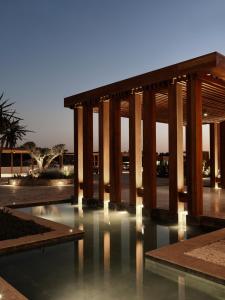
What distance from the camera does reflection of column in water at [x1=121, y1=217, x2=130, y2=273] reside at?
4.85 metres

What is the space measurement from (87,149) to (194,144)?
14.3ft

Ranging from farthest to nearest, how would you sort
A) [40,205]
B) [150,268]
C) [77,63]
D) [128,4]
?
1. [77,63]
2. [128,4]
3. [40,205]
4. [150,268]

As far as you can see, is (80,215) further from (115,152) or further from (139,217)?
(115,152)

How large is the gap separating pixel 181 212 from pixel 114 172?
8.73ft

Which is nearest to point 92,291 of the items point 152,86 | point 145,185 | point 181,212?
point 181,212

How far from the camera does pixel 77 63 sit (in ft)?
69.4

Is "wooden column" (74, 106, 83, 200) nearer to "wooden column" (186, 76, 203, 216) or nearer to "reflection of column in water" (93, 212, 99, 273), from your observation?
"reflection of column in water" (93, 212, 99, 273)

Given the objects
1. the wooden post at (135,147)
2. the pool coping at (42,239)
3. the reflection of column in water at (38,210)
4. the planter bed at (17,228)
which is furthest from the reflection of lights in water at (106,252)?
the reflection of column in water at (38,210)

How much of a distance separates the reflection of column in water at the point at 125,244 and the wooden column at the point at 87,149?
271cm

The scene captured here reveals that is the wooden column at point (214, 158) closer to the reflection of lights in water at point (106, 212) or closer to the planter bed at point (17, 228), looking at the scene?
the reflection of lights in water at point (106, 212)

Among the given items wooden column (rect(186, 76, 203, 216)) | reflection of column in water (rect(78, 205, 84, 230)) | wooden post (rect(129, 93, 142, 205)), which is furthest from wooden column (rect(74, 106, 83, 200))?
wooden column (rect(186, 76, 203, 216))

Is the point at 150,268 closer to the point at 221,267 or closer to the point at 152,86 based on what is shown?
the point at 221,267

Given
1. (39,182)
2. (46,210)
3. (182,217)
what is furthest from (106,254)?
(39,182)

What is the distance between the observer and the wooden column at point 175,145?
788cm
